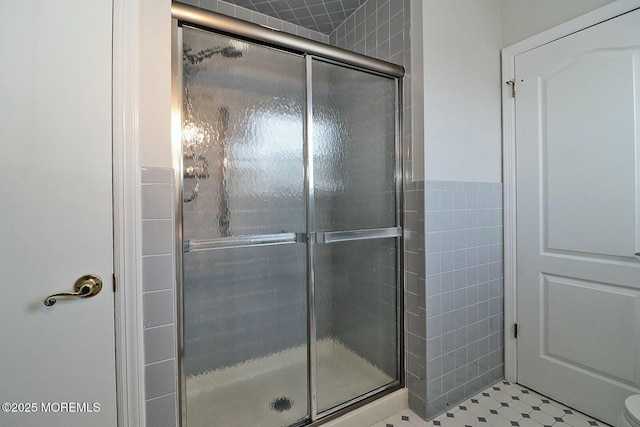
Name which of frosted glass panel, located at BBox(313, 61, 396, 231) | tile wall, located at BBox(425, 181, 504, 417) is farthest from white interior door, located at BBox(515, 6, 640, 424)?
frosted glass panel, located at BBox(313, 61, 396, 231)

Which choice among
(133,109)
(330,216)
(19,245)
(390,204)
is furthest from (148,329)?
(390,204)

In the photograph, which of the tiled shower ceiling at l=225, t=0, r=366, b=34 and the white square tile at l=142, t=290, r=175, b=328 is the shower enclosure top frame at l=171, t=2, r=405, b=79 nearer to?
the tiled shower ceiling at l=225, t=0, r=366, b=34

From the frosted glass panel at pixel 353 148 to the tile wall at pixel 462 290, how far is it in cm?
27

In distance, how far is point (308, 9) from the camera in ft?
6.14

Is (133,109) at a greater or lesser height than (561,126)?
lesser

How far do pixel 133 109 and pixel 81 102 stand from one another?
0.14 meters

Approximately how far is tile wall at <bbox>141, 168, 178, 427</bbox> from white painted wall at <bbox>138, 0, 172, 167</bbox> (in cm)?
8

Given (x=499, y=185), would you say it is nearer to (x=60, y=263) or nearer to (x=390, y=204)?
(x=390, y=204)

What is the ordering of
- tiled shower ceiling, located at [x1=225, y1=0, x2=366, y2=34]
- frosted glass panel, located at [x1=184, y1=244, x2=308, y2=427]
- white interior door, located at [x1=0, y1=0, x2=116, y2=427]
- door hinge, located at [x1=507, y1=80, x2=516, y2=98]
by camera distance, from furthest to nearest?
tiled shower ceiling, located at [x1=225, y1=0, x2=366, y2=34]
door hinge, located at [x1=507, y1=80, x2=516, y2=98]
frosted glass panel, located at [x1=184, y1=244, x2=308, y2=427]
white interior door, located at [x1=0, y1=0, x2=116, y2=427]

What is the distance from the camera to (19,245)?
2.61 ft

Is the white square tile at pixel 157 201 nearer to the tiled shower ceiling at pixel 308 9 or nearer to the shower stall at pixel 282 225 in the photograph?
the shower stall at pixel 282 225

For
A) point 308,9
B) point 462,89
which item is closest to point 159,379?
point 462,89

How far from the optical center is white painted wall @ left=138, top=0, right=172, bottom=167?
91cm

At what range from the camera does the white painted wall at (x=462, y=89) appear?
4.77 feet
